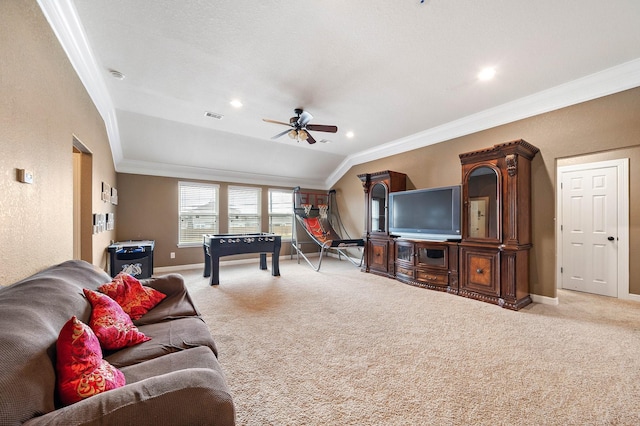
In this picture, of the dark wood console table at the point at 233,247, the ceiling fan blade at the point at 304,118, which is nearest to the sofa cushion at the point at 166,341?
the dark wood console table at the point at 233,247

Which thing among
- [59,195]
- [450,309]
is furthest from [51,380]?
[450,309]

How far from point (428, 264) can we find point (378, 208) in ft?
5.24

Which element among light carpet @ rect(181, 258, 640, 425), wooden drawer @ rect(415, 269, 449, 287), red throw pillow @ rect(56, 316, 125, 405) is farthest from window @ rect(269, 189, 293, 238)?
red throw pillow @ rect(56, 316, 125, 405)

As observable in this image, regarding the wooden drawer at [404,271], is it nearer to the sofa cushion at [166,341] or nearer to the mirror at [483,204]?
the mirror at [483,204]

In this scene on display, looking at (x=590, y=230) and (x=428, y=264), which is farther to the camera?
(x=428, y=264)

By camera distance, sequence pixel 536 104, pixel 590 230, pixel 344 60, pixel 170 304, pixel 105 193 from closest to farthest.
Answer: pixel 170 304 → pixel 344 60 → pixel 536 104 → pixel 105 193 → pixel 590 230

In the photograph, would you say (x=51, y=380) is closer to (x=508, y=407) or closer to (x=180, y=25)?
(x=508, y=407)

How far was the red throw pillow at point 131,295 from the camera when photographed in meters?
1.88

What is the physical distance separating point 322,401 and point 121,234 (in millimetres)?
5477

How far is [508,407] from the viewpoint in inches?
64.4

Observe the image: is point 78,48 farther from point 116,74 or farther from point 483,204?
point 483,204

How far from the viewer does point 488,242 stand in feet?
12.0

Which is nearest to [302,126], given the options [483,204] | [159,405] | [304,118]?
[304,118]

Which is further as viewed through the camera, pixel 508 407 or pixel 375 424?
pixel 508 407
